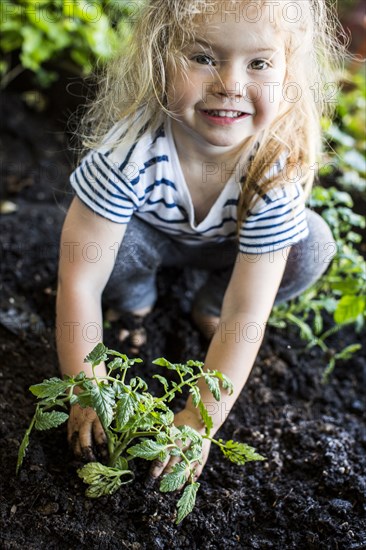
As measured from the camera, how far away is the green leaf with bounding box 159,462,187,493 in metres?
1.13

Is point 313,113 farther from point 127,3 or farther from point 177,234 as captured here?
point 127,3

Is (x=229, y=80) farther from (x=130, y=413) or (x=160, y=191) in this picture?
(x=130, y=413)

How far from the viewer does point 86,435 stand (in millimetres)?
1361

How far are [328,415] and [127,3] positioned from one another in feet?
5.16

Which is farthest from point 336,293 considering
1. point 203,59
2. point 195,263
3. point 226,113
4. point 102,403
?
point 102,403

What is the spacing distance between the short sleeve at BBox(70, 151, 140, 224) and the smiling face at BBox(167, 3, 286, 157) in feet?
0.58

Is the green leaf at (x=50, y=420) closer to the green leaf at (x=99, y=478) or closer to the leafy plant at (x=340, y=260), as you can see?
the green leaf at (x=99, y=478)

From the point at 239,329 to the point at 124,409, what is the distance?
16.2 inches

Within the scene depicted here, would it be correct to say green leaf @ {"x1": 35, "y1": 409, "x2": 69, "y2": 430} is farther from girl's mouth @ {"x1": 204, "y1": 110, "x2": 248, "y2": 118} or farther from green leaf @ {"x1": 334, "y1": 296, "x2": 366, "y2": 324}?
green leaf @ {"x1": 334, "y1": 296, "x2": 366, "y2": 324}

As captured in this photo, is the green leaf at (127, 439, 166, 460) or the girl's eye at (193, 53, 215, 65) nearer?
the green leaf at (127, 439, 166, 460)

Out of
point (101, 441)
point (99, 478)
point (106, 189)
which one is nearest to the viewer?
point (99, 478)

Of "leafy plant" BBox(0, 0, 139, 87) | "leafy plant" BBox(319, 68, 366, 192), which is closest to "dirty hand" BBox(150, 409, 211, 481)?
"leafy plant" BBox(319, 68, 366, 192)

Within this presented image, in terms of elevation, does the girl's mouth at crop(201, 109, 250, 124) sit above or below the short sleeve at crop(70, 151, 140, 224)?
above

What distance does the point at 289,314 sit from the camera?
1.87 meters
